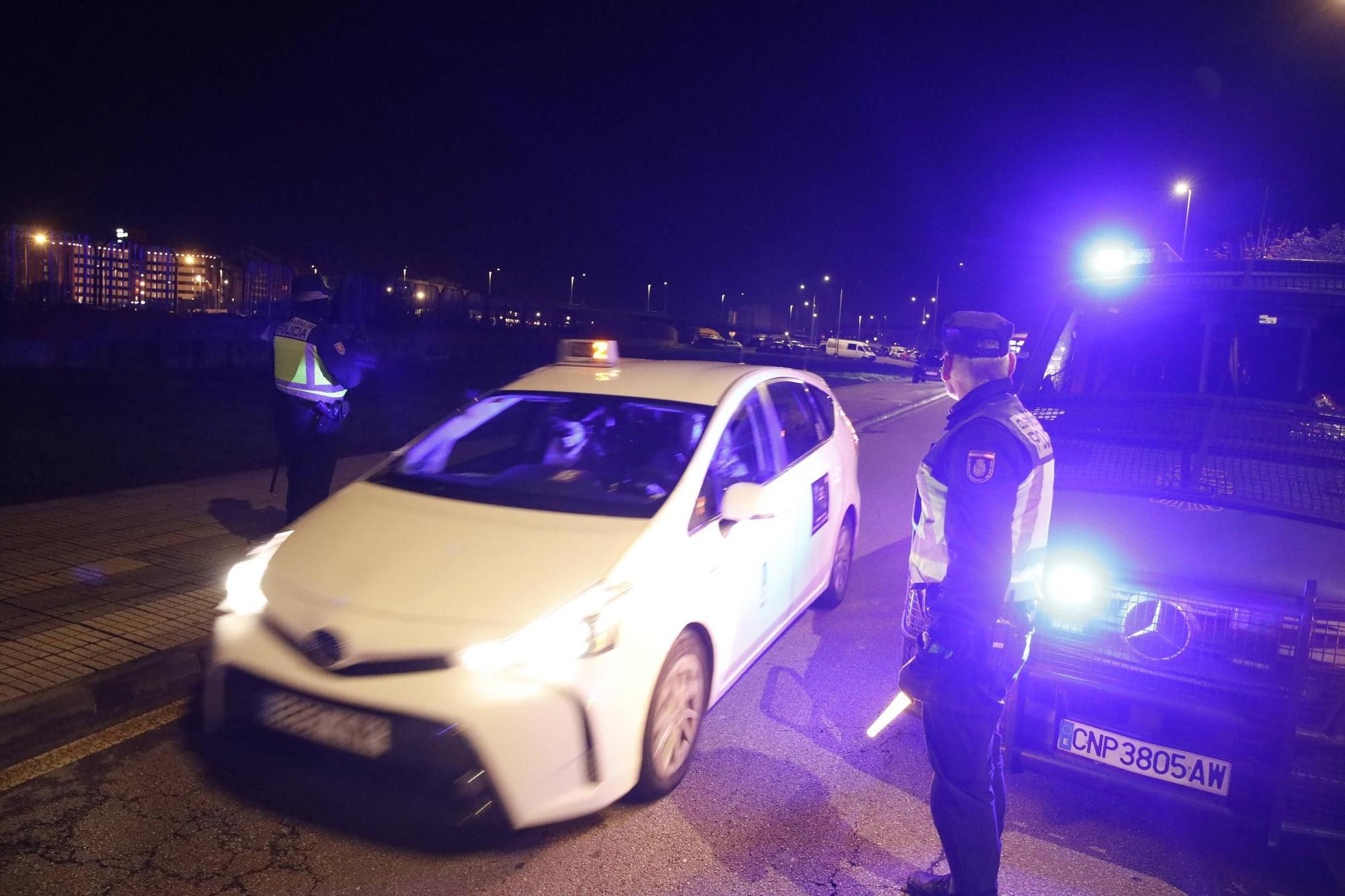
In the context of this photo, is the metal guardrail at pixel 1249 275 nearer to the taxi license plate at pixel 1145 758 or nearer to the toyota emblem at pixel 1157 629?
the toyota emblem at pixel 1157 629

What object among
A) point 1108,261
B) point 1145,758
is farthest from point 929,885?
point 1108,261

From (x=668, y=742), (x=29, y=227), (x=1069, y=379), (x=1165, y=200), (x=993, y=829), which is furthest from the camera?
(x=29, y=227)

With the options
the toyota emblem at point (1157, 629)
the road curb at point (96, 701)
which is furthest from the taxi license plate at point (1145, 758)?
the road curb at point (96, 701)

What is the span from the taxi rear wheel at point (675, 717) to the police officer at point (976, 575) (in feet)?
3.32

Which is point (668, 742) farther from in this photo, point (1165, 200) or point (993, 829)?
point (1165, 200)

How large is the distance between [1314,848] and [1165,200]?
17.5 meters

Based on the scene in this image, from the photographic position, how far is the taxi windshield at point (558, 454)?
417 cm

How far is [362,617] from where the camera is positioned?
3.32 meters

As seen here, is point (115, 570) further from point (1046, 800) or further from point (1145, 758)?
point (1145, 758)

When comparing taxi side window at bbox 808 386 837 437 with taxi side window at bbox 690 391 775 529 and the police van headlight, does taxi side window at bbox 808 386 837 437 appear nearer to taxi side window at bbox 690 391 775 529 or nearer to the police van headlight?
taxi side window at bbox 690 391 775 529

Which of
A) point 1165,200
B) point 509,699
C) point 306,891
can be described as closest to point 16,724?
point 306,891

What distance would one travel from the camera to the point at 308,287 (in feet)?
21.5

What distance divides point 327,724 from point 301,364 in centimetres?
392

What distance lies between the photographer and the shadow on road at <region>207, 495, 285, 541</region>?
7.25 m
